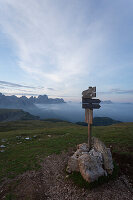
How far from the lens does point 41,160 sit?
41.0 feet

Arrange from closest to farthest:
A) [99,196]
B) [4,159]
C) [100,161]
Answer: [99,196] < [100,161] < [4,159]

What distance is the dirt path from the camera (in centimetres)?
749

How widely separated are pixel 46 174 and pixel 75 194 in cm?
353

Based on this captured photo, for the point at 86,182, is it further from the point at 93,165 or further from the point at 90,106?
the point at 90,106

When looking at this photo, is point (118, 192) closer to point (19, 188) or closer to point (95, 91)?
point (19, 188)

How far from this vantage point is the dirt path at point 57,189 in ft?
24.6

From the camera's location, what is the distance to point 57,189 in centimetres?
827

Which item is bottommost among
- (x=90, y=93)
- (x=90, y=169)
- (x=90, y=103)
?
(x=90, y=169)

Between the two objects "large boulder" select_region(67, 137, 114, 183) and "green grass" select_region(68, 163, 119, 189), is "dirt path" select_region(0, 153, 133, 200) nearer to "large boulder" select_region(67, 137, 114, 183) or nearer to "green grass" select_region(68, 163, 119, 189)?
"green grass" select_region(68, 163, 119, 189)

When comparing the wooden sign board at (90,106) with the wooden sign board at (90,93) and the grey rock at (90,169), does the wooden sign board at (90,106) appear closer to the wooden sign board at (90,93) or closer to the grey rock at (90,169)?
the wooden sign board at (90,93)

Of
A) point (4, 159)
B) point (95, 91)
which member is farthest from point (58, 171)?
point (95, 91)

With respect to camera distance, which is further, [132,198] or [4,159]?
[4,159]

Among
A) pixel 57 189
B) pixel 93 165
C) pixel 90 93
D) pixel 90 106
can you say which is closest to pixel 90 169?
pixel 93 165

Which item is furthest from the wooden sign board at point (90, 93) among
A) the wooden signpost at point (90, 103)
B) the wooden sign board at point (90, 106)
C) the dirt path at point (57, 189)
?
the dirt path at point (57, 189)
